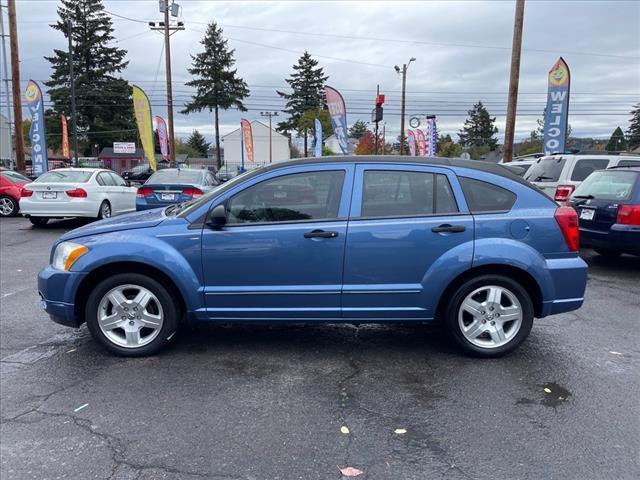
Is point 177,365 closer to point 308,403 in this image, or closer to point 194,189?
point 308,403

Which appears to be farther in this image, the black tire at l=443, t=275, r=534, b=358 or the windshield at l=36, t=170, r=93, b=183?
the windshield at l=36, t=170, r=93, b=183

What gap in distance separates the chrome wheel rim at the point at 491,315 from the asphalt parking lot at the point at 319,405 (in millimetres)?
209

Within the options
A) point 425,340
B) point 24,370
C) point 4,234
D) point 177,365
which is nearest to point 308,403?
point 177,365

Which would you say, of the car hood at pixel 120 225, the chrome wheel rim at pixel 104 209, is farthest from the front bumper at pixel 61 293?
the chrome wheel rim at pixel 104 209

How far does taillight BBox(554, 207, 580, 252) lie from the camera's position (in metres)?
4.14

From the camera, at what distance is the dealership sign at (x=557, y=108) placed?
16.4m

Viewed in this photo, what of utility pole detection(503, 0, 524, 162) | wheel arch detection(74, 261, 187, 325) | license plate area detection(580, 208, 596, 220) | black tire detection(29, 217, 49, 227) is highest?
utility pole detection(503, 0, 524, 162)

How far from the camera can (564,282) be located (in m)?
4.16

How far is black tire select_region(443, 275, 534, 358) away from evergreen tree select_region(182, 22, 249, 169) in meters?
56.5

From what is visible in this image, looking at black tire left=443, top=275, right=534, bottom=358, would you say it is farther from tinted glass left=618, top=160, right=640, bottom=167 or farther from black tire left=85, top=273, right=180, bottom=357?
tinted glass left=618, top=160, right=640, bottom=167

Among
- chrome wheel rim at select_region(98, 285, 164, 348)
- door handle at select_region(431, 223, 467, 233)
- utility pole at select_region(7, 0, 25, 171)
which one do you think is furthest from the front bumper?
utility pole at select_region(7, 0, 25, 171)

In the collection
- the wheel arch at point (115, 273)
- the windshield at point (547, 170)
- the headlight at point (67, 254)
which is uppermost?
the windshield at point (547, 170)

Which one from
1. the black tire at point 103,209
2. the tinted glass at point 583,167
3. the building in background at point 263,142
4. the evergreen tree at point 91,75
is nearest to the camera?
the tinted glass at point 583,167

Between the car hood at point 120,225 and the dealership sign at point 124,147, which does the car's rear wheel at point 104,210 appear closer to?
the car hood at point 120,225
